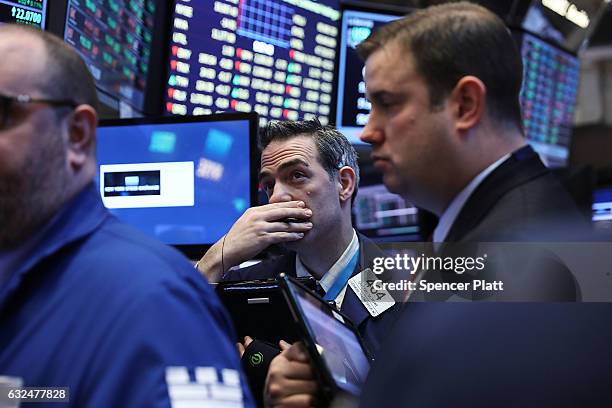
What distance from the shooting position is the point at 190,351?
1265mm

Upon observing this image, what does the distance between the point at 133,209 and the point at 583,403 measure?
1.93 metres

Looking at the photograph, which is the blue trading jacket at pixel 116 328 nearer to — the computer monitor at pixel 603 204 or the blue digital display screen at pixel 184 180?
the blue digital display screen at pixel 184 180

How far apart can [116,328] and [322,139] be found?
179 cm

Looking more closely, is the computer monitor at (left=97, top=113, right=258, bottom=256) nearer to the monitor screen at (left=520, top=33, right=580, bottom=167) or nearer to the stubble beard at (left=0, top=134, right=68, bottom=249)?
the stubble beard at (left=0, top=134, right=68, bottom=249)

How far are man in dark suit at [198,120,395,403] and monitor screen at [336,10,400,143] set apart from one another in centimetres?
149

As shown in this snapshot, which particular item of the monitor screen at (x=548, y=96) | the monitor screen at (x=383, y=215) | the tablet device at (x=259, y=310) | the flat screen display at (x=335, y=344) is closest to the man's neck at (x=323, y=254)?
the tablet device at (x=259, y=310)

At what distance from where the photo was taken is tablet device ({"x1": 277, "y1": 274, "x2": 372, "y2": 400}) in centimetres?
148

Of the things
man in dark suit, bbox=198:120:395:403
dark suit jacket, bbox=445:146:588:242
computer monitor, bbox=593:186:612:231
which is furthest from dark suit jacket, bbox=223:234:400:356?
computer monitor, bbox=593:186:612:231

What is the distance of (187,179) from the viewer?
291 centimetres

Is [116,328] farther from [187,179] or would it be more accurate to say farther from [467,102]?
[187,179]

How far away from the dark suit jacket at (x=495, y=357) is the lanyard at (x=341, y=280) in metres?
1.37

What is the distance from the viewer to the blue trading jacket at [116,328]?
4.01ft

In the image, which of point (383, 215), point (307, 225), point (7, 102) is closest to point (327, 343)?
point (7, 102)

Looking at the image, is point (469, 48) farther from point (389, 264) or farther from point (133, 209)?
point (133, 209)
